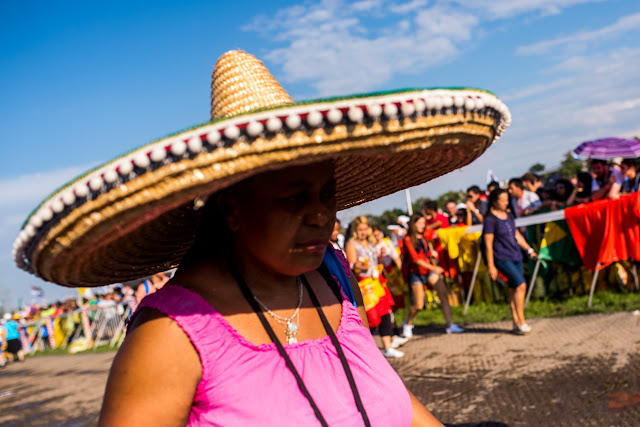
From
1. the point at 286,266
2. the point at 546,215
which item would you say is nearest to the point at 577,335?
the point at 546,215

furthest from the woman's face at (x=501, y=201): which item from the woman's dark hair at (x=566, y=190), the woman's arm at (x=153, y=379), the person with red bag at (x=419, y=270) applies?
the woman's arm at (x=153, y=379)

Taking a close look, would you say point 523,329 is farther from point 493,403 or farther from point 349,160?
point 349,160

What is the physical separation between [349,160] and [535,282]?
26.8ft

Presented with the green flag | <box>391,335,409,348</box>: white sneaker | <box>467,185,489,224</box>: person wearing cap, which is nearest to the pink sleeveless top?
<box>391,335,409,348</box>: white sneaker

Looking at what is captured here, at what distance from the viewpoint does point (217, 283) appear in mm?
1671

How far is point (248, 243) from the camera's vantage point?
5.59 feet

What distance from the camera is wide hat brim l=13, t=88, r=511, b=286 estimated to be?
1.21 meters

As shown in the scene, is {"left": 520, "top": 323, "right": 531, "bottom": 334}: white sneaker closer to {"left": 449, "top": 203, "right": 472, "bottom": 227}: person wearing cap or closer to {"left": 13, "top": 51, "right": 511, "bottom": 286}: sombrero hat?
{"left": 449, "top": 203, "right": 472, "bottom": 227}: person wearing cap

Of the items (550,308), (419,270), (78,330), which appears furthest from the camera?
(78,330)

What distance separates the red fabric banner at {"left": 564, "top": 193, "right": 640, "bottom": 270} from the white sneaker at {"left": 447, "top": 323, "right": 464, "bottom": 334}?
6.79ft

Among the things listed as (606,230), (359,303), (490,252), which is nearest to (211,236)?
(359,303)

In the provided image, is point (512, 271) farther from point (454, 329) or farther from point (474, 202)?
point (474, 202)

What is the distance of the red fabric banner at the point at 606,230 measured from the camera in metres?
7.90

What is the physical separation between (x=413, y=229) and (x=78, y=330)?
15.8 metres
